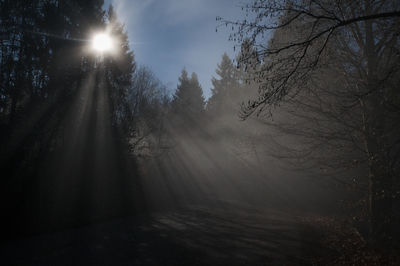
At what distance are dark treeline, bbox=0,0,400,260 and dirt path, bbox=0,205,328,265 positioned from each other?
5.83ft

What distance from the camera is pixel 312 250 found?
6.94 metres

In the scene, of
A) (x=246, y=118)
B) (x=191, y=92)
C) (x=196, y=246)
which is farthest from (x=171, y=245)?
(x=191, y=92)

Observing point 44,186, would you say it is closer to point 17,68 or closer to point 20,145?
point 20,145

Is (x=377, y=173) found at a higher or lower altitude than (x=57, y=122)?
lower

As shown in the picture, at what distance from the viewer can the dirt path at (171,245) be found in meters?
6.12

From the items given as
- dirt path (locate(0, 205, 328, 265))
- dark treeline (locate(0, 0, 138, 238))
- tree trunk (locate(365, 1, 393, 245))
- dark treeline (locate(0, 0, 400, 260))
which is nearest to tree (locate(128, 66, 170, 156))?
dark treeline (locate(0, 0, 400, 260))

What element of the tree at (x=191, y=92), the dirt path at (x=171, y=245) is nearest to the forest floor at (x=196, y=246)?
the dirt path at (x=171, y=245)

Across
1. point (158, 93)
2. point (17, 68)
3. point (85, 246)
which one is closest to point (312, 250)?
point (85, 246)

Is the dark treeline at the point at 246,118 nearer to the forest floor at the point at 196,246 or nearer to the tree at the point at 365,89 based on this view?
the tree at the point at 365,89

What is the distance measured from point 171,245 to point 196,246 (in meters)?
0.80

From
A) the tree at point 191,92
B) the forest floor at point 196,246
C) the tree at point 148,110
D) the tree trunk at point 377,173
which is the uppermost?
the tree at point 191,92

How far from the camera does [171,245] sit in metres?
7.62

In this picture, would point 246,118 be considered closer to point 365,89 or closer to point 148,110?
point 365,89

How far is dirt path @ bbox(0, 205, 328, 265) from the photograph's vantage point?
20.1ft
